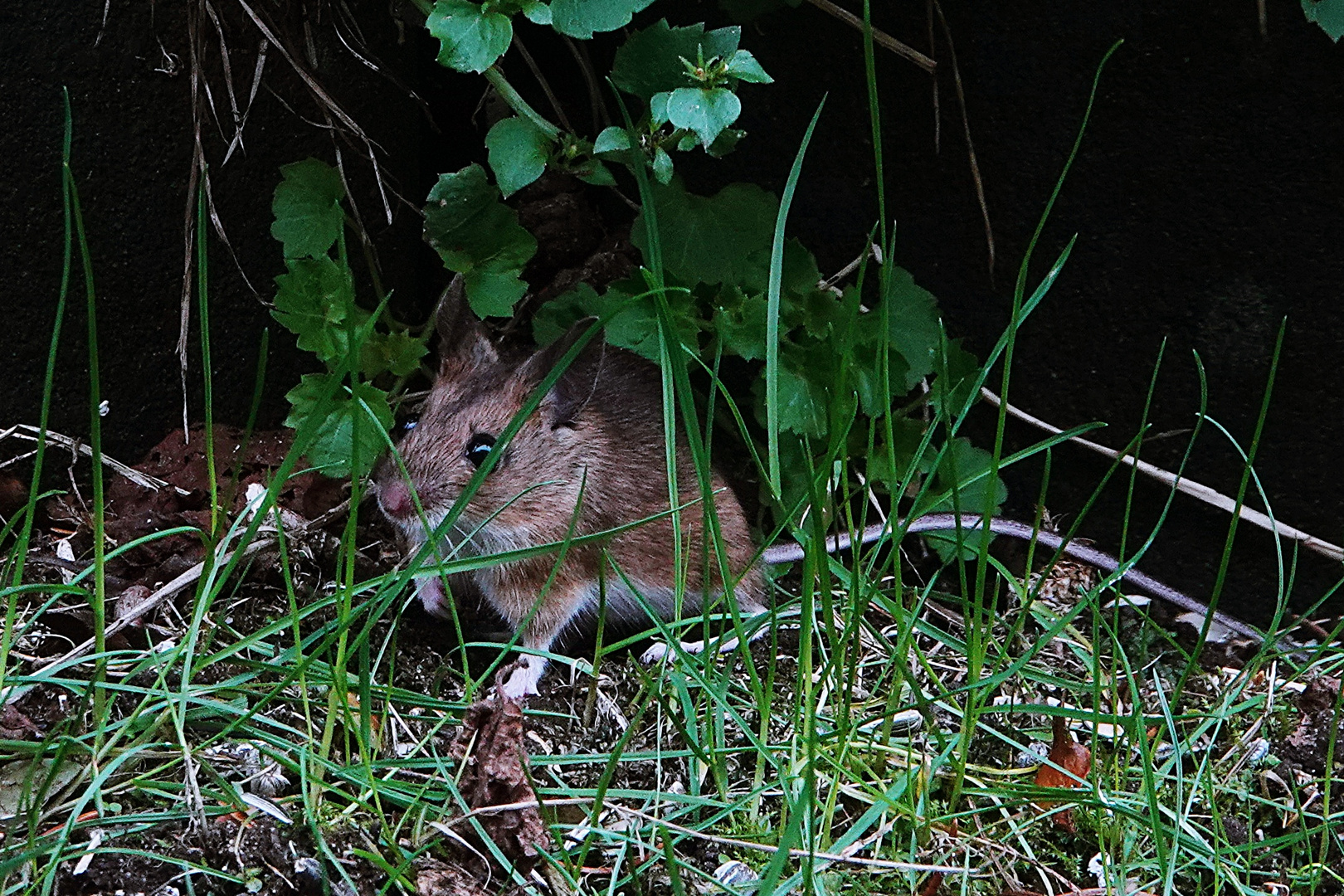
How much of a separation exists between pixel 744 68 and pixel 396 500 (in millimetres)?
1221

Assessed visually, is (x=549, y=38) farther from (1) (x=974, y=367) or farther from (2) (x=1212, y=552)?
(2) (x=1212, y=552)

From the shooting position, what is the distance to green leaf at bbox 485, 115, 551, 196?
281 centimetres

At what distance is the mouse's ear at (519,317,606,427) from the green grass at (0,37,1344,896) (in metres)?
0.67

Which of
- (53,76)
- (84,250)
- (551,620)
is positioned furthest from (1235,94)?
(53,76)

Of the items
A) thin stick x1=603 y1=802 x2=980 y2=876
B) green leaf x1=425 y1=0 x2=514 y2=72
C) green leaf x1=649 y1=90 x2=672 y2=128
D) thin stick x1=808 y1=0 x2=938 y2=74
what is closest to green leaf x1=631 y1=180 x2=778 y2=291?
green leaf x1=649 y1=90 x2=672 y2=128

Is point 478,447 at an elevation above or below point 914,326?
below

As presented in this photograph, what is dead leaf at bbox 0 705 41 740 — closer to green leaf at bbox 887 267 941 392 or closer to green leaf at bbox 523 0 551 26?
green leaf at bbox 523 0 551 26

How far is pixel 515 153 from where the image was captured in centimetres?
282

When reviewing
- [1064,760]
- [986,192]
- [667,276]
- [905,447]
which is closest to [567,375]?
[667,276]

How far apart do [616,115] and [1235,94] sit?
1.50m

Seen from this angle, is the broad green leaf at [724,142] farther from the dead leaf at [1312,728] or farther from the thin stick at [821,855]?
the dead leaf at [1312,728]

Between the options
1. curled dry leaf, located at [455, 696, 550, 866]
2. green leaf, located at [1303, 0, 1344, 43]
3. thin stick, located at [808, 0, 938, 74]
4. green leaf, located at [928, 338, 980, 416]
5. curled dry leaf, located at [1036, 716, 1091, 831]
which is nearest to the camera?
curled dry leaf, located at [455, 696, 550, 866]

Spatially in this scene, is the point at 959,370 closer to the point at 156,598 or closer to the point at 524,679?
the point at 524,679

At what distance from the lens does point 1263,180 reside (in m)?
2.97
